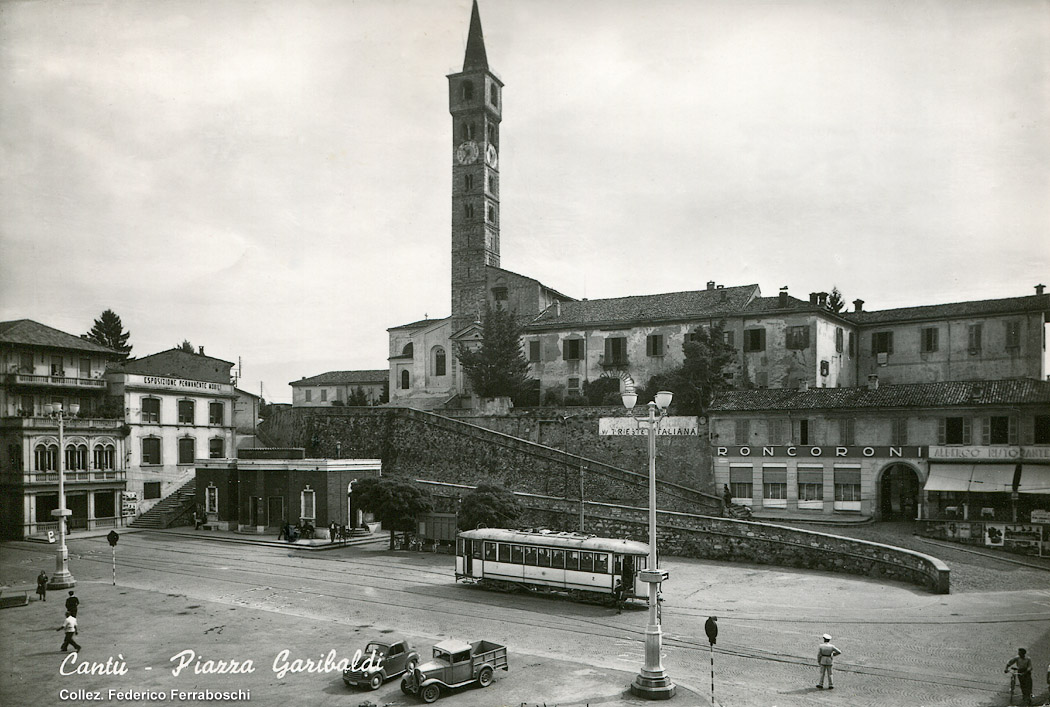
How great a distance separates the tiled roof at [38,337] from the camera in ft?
130

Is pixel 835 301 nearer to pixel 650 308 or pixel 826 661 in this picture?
pixel 650 308

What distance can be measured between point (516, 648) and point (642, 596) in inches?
255

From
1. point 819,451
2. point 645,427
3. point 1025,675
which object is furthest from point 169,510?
point 1025,675

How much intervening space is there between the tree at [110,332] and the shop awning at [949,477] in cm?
6534

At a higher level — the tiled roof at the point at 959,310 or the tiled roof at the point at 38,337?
the tiled roof at the point at 959,310

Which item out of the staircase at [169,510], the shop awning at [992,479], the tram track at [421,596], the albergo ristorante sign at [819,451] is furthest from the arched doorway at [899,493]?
the staircase at [169,510]

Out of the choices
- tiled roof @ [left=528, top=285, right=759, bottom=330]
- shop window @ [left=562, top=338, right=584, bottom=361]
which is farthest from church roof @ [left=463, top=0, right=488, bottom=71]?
shop window @ [left=562, top=338, right=584, bottom=361]

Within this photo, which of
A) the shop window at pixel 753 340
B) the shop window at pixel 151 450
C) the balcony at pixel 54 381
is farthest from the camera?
the shop window at pixel 753 340

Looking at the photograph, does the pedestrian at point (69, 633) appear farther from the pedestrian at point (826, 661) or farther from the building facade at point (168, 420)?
the building facade at point (168, 420)

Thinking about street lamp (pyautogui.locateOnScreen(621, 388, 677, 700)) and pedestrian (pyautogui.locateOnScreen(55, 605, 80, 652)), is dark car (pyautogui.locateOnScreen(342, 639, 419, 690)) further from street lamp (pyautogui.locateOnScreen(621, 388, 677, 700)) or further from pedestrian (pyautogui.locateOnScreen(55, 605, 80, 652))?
pedestrian (pyautogui.locateOnScreen(55, 605, 80, 652))

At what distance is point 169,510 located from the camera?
44.2 meters

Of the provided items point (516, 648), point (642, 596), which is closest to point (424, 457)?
point (642, 596)

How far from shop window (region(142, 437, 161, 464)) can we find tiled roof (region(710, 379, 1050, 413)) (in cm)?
3454

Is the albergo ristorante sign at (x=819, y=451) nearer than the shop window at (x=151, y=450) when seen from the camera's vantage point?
Yes
